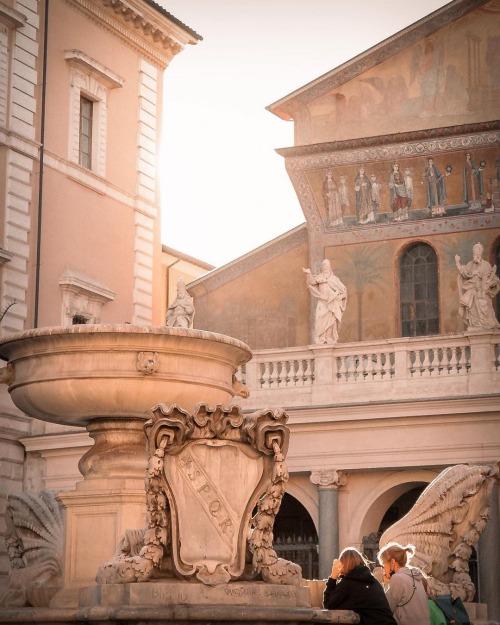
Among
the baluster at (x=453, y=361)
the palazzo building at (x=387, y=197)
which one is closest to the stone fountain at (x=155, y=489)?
the baluster at (x=453, y=361)

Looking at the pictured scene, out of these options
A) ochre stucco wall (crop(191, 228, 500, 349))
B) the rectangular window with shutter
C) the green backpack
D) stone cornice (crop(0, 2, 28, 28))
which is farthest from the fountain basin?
the rectangular window with shutter

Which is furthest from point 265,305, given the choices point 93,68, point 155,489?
point 155,489

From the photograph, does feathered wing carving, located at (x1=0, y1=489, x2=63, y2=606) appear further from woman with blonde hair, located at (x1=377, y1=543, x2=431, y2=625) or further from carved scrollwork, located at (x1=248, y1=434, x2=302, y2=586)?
woman with blonde hair, located at (x1=377, y1=543, x2=431, y2=625)

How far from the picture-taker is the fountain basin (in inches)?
420

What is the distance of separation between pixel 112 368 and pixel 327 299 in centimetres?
1140

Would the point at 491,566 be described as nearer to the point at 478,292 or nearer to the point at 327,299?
the point at 478,292

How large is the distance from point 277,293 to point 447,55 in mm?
5496

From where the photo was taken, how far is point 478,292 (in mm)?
20859

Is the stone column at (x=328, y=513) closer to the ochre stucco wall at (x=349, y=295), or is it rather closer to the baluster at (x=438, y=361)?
the baluster at (x=438, y=361)

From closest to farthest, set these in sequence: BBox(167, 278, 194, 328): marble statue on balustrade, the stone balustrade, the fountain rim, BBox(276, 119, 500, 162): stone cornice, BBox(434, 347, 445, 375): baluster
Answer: the fountain rim, the stone balustrade, BBox(434, 347, 445, 375): baluster, BBox(167, 278, 194, 328): marble statue on balustrade, BBox(276, 119, 500, 162): stone cornice

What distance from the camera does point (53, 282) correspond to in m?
26.0

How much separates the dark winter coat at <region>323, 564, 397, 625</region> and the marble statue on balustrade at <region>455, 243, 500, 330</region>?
38.1 ft

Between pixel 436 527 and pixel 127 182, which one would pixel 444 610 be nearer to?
pixel 436 527

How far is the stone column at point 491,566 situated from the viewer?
19.6 meters
